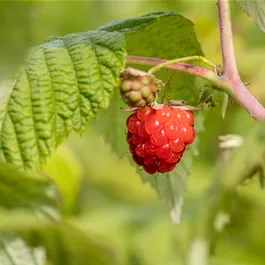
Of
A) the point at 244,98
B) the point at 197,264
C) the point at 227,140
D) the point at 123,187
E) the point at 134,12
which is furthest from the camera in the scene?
the point at 134,12

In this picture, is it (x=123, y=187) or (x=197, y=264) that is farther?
(x=123, y=187)

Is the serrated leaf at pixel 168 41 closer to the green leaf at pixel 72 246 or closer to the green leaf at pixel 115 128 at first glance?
the green leaf at pixel 115 128

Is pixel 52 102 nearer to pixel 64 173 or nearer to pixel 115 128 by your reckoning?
pixel 115 128

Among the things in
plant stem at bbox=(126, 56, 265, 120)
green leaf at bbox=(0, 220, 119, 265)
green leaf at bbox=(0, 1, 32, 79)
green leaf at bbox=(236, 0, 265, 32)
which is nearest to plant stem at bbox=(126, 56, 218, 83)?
plant stem at bbox=(126, 56, 265, 120)

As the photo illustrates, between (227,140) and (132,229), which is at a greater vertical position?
(227,140)

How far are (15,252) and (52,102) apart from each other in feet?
0.76

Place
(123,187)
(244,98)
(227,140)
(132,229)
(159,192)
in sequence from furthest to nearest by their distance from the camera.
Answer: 1. (123,187)
2. (132,229)
3. (159,192)
4. (227,140)
5. (244,98)

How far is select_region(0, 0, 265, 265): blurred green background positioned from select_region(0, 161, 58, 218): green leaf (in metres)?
0.44

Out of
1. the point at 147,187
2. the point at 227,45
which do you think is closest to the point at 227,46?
the point at 227,45

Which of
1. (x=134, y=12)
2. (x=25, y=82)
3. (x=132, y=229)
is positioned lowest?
(x=132, y=229)

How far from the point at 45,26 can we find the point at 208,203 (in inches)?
102

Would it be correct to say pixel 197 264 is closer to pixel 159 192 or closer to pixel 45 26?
pixel 159 192

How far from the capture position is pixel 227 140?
1.04m

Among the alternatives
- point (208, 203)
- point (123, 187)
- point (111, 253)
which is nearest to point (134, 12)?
point (123, 187)
